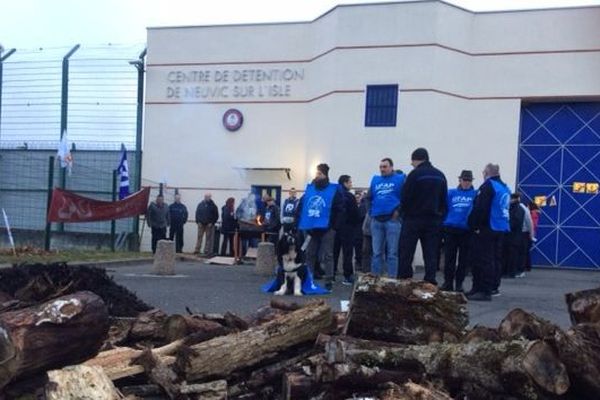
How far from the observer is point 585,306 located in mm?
4902

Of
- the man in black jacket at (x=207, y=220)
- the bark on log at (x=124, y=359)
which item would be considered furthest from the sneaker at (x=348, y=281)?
the man in black jacket at (x=207, y=220)

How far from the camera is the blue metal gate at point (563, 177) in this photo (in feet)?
65.0

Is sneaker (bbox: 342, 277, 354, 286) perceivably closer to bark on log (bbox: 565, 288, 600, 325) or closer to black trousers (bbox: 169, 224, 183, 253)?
bark on log (bbox: 565, 288, 600, 325)

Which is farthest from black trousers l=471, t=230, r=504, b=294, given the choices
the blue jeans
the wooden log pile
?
the wooden log pile

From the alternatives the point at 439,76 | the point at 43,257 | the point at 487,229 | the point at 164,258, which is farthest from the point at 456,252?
the point at 439,76

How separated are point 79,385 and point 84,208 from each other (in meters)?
13.3

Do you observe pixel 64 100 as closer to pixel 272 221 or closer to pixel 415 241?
pixel 272 221

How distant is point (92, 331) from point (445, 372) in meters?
2.36

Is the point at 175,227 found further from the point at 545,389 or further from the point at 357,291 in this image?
the point at 545,389

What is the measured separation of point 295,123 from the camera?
21688mm

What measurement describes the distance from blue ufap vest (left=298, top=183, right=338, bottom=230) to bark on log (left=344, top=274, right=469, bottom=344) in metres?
5.77

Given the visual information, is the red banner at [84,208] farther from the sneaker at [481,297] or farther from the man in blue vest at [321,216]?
the sneaker at [481,297]

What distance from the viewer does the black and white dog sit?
10.1 m

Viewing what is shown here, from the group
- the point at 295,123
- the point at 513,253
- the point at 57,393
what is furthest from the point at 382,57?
the point at 57,393
